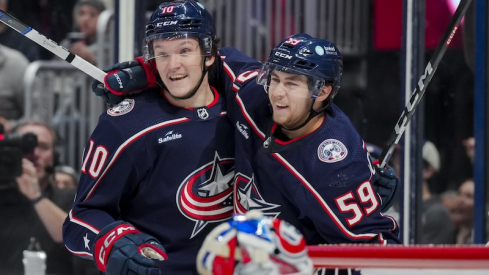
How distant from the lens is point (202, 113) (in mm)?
2549

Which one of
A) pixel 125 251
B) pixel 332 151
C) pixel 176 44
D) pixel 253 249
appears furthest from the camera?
pixel 176 44

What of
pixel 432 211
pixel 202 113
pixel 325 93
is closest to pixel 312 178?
pixel 325 93

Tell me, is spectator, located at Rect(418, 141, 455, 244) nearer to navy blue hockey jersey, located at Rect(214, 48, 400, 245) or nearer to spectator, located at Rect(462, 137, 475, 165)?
spectator, located at Rect(462, 137, 475, 165)

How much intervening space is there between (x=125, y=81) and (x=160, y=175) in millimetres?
279

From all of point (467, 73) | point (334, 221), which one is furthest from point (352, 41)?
point (334, 221)

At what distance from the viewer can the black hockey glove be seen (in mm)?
2516

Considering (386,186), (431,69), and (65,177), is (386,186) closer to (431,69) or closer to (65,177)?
(431,69)

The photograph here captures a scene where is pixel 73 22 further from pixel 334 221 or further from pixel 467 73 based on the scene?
pixel 334 221

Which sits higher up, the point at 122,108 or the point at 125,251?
the point at 122,108

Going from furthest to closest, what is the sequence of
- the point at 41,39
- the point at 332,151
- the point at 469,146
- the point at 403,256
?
the point at 469,146
the point at 41,39
the point at 332,151
the point at 403,256

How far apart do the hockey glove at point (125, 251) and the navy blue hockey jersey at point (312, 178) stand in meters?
0.37

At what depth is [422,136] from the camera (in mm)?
3443

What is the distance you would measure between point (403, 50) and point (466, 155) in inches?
23.7

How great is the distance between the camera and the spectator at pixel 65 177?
3.77 m
